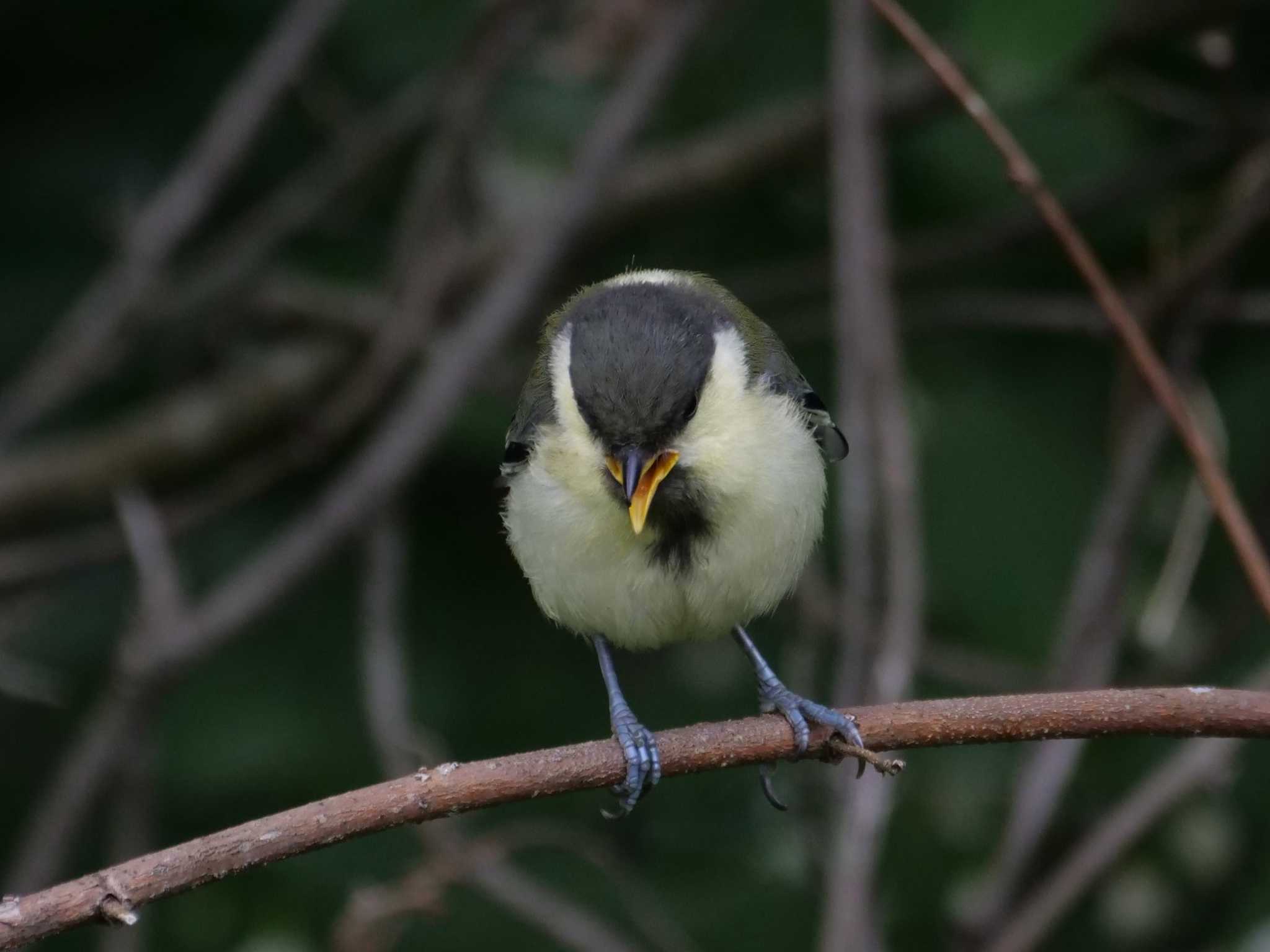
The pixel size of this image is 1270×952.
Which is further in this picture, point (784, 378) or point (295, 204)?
point (295, 204)

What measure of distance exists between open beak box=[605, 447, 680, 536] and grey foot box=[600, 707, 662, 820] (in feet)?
0.87

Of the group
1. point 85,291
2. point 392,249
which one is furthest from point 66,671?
point 392,249

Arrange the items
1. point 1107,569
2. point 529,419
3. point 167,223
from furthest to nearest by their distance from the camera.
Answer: point 167,223
point 1107,569
point 529,419

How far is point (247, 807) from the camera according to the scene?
3.41m

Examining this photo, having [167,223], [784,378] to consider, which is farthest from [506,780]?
[167,223]

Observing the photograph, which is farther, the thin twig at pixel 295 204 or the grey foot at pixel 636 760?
the thin twig at pixel 295 204

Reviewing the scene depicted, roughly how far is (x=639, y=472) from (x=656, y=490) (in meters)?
0.06

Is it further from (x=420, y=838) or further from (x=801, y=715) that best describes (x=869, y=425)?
(x=420, y=838)

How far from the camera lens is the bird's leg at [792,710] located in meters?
1.82

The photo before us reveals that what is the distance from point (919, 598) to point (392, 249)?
5.63 feet

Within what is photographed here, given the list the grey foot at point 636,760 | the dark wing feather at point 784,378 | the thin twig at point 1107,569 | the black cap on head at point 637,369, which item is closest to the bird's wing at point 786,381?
the dark wing feather at point 784,378

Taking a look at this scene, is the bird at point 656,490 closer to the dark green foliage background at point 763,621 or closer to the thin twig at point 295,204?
the dark green foliage background at point 763,621

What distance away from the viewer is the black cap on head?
2.15 metres

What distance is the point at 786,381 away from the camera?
252cm
